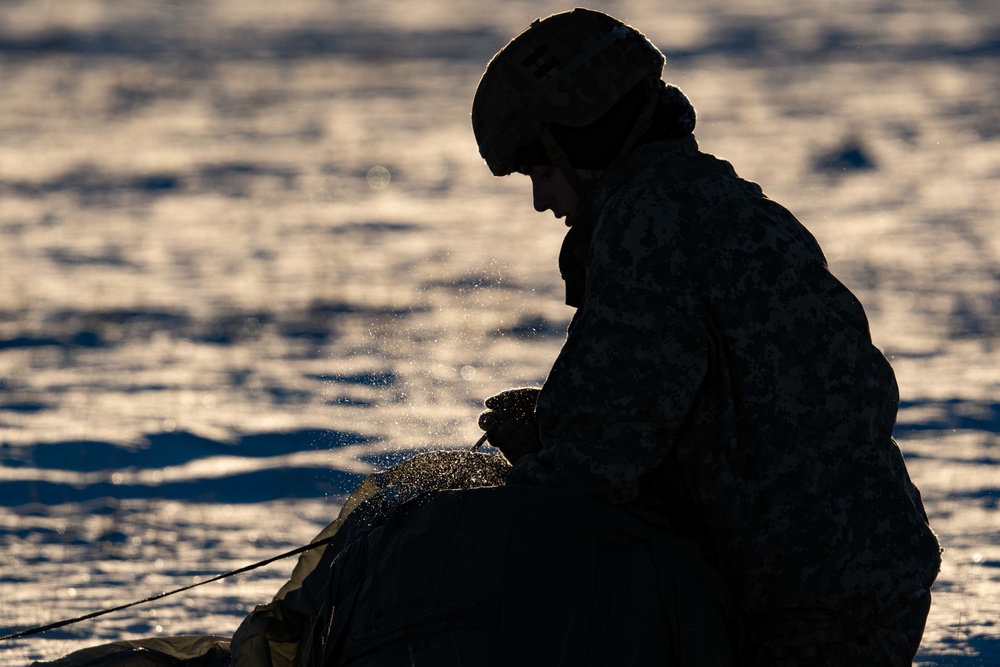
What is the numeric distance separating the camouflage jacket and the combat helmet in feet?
0.87

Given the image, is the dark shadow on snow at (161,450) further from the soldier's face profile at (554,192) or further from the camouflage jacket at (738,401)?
the camouflage jacket at (738,401)

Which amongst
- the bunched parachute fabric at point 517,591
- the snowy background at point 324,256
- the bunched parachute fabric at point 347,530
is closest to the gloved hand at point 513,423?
the bunched parachute fabric at point 347,530

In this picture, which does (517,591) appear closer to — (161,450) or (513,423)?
(513,423)

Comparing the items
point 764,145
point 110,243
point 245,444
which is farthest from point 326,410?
point 764,145

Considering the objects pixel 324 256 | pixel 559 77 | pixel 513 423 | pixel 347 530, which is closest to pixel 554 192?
pixel 559 77

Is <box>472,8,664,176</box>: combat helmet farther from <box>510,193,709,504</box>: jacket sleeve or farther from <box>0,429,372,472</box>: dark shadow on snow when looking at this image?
<box>0,429,372,472</box>: dark shadow on snow

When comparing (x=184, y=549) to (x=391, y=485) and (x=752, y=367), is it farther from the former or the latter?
(x=752, y=367)

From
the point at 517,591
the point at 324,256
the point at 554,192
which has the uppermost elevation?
the point at 324,256

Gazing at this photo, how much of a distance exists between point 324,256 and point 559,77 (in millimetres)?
9743

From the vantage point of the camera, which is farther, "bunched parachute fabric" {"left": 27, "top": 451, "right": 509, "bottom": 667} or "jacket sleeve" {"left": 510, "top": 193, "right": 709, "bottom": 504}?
"bunched parachute fabric" {"left": 27, "top": 451, "right": 509, "bottom": 667}

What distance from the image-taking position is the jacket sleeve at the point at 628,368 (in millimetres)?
3467

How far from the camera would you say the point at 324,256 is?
1338 centimetres

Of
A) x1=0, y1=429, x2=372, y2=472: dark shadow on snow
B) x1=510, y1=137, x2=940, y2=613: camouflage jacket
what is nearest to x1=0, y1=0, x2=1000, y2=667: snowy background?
x1=0, y1=429, x2=372, y2=472: dark shadow on snow

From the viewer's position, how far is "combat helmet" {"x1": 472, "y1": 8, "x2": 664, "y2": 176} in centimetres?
374
